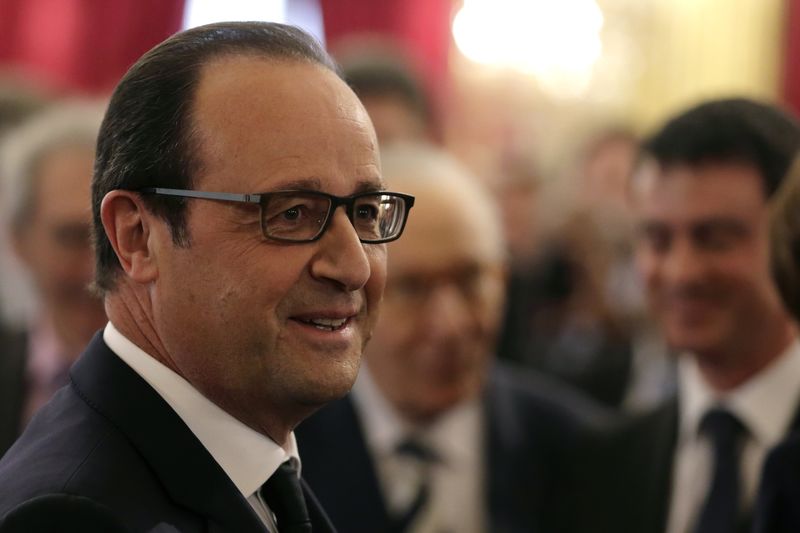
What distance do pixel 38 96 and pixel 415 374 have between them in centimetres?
267

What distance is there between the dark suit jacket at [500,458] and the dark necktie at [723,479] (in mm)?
569

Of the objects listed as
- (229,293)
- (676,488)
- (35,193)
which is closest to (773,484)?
(676,488)

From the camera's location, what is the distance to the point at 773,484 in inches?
98.3

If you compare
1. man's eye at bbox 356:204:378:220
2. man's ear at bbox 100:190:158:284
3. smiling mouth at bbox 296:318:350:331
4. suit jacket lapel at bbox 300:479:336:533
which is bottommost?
suit jacket lapel at bbox 300:479:336:533

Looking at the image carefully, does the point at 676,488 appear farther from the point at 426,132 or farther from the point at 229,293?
the point at 426,132

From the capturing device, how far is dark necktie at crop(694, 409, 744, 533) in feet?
9.56

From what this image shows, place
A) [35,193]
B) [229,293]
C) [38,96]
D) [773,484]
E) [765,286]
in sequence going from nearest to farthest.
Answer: [229,293]
[773,484]
[765,286]
[35,193]
[38,96]

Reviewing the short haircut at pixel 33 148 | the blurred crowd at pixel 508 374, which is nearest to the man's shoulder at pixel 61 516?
the blurred crowd at pixel 508 374

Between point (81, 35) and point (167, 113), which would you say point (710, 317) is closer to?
point (167, 113)

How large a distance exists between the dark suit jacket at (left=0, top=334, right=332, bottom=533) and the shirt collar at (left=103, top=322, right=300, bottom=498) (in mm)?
40

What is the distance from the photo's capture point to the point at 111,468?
61.7 inches

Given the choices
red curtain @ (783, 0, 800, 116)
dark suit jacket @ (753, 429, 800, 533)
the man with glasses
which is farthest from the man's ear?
red curtain @ (783, 0, 800, 116)

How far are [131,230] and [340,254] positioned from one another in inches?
12.0

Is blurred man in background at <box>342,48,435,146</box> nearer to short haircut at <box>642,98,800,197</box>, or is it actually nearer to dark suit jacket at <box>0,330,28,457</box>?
dark suit jacket at <box>0,330,28,457</box>
